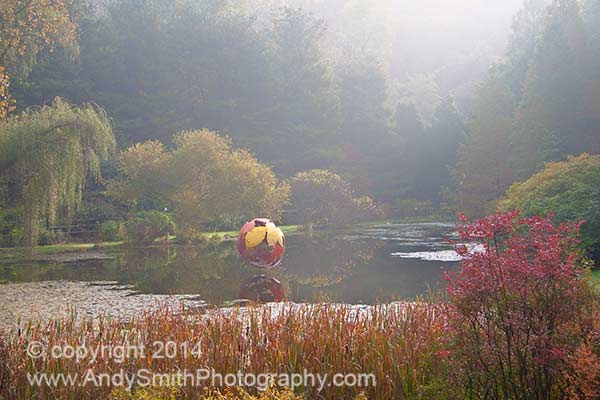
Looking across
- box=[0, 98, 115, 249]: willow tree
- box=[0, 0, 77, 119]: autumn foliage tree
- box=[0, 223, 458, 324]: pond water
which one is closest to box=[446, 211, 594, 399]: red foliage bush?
box=[0, 223, 458, 324]: pond water

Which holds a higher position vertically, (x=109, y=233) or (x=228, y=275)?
(x=109, y=233)

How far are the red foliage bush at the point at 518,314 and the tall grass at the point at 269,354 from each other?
1.53 ft

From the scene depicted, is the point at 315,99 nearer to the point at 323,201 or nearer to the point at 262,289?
the point at 323,201

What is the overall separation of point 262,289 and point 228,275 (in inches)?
111

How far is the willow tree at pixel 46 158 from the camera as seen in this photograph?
2112cm

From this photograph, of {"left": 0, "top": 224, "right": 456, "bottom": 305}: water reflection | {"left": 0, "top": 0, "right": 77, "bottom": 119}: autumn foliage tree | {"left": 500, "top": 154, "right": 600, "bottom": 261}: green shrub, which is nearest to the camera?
{"left": 0, "top": 224, "right": 456, "bottom": 305}: water reflection

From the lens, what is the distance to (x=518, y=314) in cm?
446

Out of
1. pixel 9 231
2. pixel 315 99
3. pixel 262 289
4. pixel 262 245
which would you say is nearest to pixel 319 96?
pixel 315 99

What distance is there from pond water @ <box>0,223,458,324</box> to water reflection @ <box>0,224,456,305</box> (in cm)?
2

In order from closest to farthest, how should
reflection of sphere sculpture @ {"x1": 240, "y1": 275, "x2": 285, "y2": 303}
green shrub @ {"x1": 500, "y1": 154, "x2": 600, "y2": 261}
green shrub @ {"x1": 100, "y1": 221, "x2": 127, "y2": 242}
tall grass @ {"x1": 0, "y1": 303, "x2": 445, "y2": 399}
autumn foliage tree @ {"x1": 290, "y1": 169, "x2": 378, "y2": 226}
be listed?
tall grass @ {"x1": 0, "y1": 303, "x2": 445, "y2": 399} → reflection of sphere sculpture @ {"x1": 240, "y1": 275, "x2": 285, "y2": 303} → green shrub @ {"x1": 500, "y1": 154, "x2": 600, "y2": 261} → green shrub @ {"x1": 100, "y1": 221, "x2": 127, "y2": 242} → autumn foliage tree @ {"x1": 290, "y1": 169, "x2": 378, "y2": 226}

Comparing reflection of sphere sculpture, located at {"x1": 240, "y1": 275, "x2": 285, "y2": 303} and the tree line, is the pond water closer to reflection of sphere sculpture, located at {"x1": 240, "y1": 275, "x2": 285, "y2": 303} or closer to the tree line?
reflection of sphere sculpture, located at {"x1": 240, "y1": 275, "x2": 285, "y2": 303}

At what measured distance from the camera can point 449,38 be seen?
301 ft

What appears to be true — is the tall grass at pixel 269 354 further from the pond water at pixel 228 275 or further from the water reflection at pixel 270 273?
the water reflection at pixel 270 273

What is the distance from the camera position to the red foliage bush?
14.3ft
